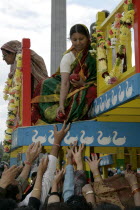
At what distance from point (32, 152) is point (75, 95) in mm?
965

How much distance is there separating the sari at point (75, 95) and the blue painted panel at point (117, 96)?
0.51 ft

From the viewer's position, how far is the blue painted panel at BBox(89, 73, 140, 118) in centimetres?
370

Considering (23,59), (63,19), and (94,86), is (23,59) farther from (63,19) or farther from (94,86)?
(63,19)

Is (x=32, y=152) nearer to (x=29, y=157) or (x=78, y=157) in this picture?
(x=29, y=157)

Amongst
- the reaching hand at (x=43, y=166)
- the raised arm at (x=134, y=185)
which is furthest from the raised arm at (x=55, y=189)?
the raised arm at (x=134, y=185)

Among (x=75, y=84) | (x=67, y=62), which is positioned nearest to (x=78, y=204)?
(x=75, y=84)

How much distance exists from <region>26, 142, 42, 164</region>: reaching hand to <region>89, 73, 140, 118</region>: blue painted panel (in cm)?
84

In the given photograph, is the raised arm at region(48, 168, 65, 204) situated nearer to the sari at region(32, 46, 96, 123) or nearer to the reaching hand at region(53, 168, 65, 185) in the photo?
the reaching hand at region(53, 168, 65, 185)

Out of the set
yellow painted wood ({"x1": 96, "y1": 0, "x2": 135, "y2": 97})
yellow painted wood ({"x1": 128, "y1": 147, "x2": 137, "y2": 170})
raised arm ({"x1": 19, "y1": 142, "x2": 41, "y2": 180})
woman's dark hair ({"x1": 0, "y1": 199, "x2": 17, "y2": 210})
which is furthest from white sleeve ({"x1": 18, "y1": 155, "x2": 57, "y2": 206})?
yellow painted wood ({"x1": 128, "y1": 147, "x2": 137, "y2": 170})

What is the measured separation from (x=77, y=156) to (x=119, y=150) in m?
2.52

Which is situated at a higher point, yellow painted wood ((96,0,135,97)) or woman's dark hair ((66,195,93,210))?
yellow painted wood ((96,0,135,97))

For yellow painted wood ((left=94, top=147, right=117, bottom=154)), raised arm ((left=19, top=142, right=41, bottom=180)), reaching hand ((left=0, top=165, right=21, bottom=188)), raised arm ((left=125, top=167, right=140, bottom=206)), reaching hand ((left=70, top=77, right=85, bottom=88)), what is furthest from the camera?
yellow painted wood ((left=94, top=147, right=117, bottom=154))

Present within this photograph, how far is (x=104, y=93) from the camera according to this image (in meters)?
4.71

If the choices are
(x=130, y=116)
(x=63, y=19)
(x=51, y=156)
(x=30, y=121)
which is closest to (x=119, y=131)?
(x=130, y=116)
